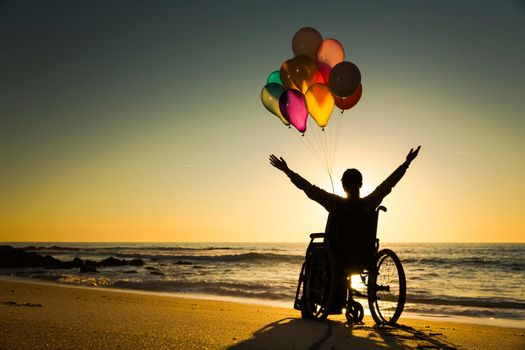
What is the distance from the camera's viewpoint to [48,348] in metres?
2.80

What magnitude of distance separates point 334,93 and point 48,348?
479 cm

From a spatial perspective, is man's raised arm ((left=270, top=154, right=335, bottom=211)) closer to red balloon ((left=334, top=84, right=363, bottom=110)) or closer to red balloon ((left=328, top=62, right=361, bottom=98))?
red balloon ((left=328, top=62, right=361, bottom=98))

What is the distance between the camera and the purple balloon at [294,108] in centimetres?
674

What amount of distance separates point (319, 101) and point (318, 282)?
9.01 ft

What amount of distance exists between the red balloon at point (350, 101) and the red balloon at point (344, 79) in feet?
1.80

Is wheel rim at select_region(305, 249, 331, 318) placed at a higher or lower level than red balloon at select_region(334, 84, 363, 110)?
lower

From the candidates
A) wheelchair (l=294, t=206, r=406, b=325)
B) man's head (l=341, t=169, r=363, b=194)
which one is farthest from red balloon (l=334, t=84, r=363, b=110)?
wheelchair (l=294, t=206, r=406, b=325)

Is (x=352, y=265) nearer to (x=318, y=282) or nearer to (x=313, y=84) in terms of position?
(x=318, y=282)

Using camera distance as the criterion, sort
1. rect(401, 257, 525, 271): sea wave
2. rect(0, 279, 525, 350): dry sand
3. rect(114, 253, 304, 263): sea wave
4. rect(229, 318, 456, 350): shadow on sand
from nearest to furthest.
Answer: rect(0, 279, 525, 350): dry sand < rect(229, 318, 456, 350): shadow on sand < rect(401, 257, 525, 271): sea wave < rect(114, 253, 304, 263): sea wave

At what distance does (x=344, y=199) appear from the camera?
491 centimetres

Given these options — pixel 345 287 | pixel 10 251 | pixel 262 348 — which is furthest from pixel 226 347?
pixel 10 251

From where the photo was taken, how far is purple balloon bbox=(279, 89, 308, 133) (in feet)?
22.1

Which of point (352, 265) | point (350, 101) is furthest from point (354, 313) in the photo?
point (350, 101)

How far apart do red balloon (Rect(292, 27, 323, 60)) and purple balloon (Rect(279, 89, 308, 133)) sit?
0.99 metres
